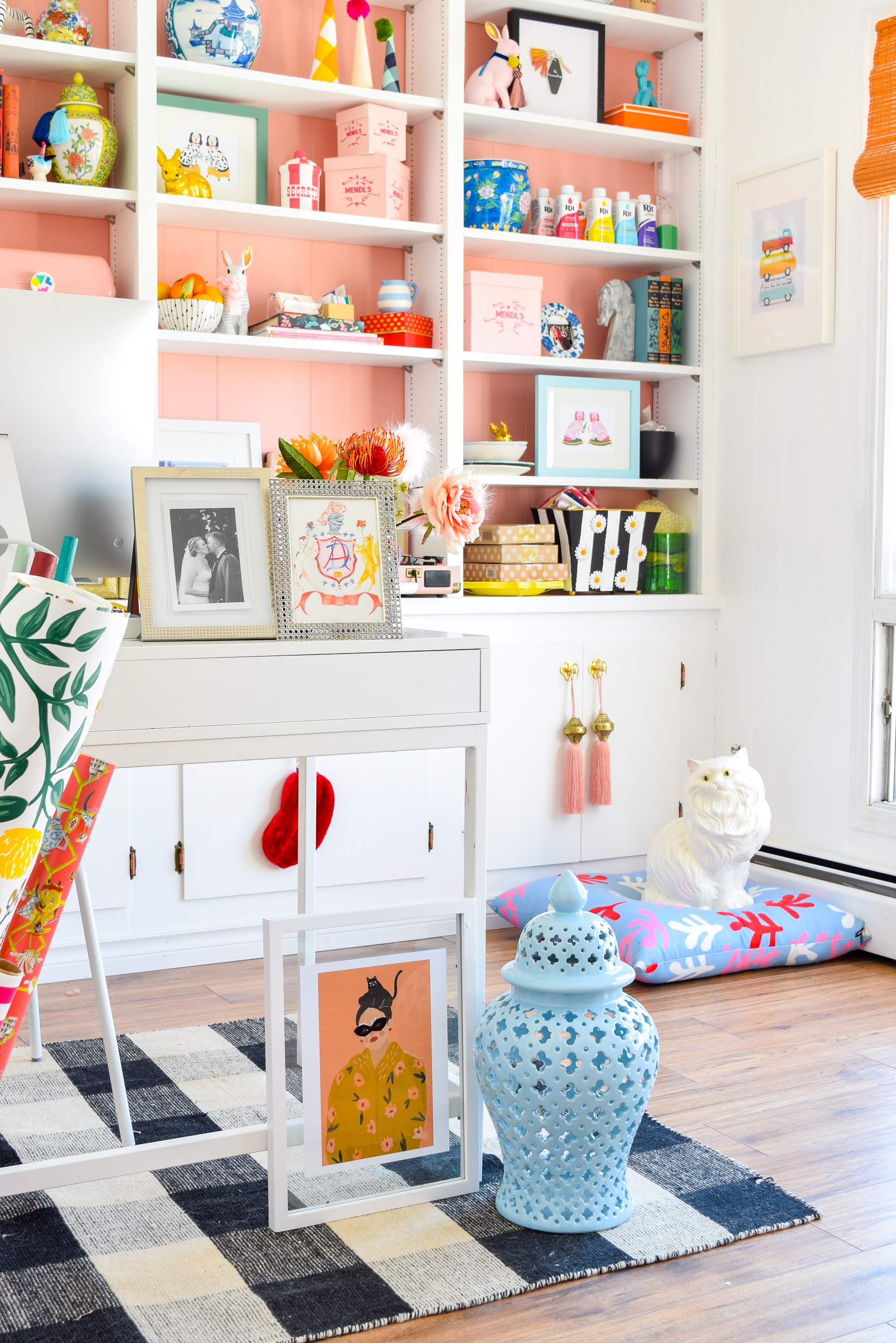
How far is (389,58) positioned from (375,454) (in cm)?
193

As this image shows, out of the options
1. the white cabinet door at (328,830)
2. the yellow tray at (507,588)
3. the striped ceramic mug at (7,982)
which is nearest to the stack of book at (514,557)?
the yellow tray at (507,588)

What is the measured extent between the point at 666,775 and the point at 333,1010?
6.66 ft

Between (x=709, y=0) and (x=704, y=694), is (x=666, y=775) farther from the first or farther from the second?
(x=709, y=0)

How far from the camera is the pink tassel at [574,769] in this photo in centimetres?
339

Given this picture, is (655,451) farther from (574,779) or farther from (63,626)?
(63,626)

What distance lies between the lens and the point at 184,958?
301 cm

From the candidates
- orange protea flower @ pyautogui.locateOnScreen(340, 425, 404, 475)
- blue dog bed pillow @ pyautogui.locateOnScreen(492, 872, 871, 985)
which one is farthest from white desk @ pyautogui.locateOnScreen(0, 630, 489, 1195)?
blue dog bed pillow @ pyautogui.locateOnScreen(492, 872, 871, 985)

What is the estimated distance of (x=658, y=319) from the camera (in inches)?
144

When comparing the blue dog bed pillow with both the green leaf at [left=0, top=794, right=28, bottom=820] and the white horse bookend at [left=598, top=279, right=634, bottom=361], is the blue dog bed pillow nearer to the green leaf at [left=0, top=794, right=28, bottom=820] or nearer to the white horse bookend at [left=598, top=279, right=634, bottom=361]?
the white horse bookend at [left=598, top=279, right=634, bottom=361]

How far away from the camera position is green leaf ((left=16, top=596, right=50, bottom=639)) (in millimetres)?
1060

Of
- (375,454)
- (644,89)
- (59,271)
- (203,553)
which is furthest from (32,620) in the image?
(644,89)

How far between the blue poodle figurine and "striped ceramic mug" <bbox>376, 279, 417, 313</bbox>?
3.12 ft

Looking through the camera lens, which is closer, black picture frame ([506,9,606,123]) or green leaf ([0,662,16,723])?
green leaf ([0,662,16,723])

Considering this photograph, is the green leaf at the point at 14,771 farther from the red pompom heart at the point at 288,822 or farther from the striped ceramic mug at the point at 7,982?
the red pompom heart at the point at 288,822
